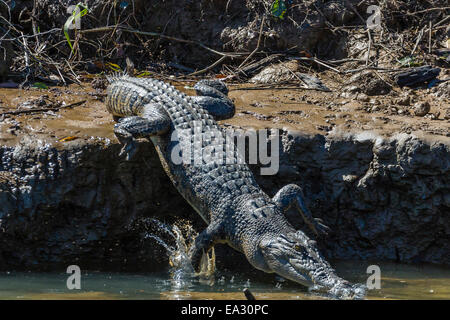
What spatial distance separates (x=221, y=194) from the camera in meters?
4.91

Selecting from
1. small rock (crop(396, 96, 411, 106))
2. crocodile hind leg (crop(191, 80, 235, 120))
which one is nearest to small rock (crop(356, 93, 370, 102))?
small rock (crop(396, 96, 411, 106))

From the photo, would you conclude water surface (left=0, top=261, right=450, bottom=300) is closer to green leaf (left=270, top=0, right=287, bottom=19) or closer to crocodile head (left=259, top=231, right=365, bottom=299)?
crocodile head (left=259, top=231, right=365, bottom=299)

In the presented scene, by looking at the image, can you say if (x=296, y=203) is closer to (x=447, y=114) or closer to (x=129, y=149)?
(x=129, y=149)

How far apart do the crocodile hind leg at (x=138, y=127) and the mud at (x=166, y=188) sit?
11cm

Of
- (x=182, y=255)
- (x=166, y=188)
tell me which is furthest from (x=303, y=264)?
(x=166, y=188)

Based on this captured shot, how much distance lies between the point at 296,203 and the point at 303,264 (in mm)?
835

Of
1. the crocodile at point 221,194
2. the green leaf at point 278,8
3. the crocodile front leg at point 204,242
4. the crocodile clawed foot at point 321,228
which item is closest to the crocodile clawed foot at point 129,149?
the crocodile at point 221,194

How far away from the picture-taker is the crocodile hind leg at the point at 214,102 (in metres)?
5.93

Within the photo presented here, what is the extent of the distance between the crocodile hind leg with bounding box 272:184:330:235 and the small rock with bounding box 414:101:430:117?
1775 millimetres

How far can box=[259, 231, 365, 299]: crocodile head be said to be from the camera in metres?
4.12

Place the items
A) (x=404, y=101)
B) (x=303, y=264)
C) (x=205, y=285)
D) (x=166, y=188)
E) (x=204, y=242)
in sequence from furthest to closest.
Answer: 1. (x=404, y=101)
2. (x=166, y=188)
3. (x=204, y=242)
4. (x=205, y=285)
5. (x=303, y=264)

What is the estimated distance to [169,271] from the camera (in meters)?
5.15
